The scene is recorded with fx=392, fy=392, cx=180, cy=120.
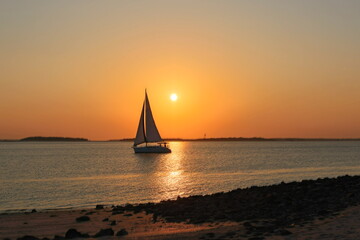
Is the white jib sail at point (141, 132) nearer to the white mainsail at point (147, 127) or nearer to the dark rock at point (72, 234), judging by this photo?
the white mainsail at point (147, 127)

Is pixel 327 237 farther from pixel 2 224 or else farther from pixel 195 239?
Result: pixel 2 224

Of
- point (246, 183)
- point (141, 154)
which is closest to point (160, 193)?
point (246, 183)

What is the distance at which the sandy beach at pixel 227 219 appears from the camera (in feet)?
51.2

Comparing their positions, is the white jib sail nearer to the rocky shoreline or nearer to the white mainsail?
the white mainsail

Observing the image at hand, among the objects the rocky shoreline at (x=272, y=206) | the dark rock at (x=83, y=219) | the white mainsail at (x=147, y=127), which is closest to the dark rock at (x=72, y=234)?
the rocky shoreline at (x=272, y=206)

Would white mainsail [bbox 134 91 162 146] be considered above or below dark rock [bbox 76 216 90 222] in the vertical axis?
above

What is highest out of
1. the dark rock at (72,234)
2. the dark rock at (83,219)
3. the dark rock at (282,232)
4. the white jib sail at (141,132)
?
the white jib sail at (141,132)

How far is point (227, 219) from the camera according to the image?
19.2 m

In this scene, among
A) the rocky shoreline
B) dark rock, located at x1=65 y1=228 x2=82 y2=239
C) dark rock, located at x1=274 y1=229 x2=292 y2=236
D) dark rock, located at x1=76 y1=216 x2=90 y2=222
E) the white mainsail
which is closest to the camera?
dark rock, located at x1=274 y1=229 x2=292 y2=236

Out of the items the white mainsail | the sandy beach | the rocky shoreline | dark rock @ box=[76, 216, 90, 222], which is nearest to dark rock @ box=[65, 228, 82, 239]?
the sandy beach

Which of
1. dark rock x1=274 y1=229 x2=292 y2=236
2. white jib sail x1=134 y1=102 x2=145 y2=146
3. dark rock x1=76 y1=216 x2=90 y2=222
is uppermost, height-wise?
white jib sail x1=134 y1=102 x2=145 y2=146

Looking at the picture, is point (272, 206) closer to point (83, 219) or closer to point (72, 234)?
point (72, 234)

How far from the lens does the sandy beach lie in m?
15.6

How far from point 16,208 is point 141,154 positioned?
9354 cm
